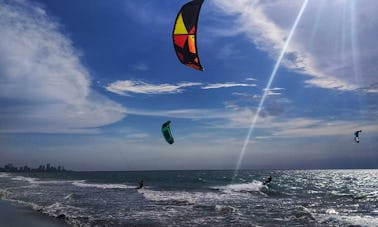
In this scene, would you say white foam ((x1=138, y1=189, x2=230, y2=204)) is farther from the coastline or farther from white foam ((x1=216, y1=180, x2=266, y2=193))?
the coastline

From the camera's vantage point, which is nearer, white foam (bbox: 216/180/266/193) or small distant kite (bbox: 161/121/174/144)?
small distant kite (bbox: 161/121/174/144)

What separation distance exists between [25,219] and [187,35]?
439 inches

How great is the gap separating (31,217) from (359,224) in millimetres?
13872

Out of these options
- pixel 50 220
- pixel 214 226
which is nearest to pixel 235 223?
pixel 214 226

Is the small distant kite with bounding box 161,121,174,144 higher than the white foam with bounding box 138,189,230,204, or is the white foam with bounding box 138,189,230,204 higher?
the small distant kite with bounding box 161,121,174,144

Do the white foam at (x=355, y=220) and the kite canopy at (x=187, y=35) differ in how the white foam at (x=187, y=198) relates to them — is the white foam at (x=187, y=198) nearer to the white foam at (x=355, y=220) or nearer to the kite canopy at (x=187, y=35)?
the white foam at (x=355, y=220)

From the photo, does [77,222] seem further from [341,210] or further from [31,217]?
[341,210]

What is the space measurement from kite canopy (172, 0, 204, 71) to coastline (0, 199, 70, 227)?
937 cm

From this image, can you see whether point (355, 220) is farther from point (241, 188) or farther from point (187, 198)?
point (241, 188)

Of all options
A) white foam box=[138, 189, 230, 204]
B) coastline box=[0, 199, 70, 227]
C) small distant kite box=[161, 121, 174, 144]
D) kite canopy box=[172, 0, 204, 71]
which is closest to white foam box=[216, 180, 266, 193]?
white foam box=[138, 189, 230, 204]

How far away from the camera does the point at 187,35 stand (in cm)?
950

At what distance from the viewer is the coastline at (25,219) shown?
49.2ft

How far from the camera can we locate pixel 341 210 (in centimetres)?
2258

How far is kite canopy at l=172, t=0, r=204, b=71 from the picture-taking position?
8.93m
